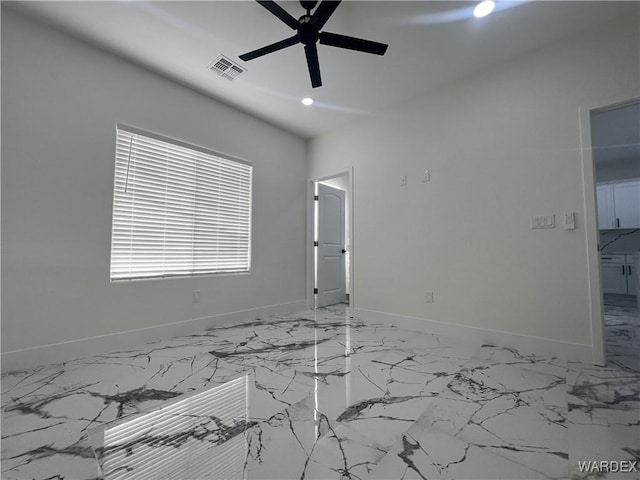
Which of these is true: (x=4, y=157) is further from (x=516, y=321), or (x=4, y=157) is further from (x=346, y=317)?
(x=516, y=321)

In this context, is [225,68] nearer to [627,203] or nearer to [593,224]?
[593,224]

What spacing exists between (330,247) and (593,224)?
3311 mm

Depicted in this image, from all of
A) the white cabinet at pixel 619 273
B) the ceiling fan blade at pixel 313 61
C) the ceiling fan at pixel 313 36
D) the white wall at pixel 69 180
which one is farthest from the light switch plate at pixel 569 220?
the white cabinet at pixel 619 273

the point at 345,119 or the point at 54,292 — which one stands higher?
the point at 345,119

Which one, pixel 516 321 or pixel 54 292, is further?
pixel 516 321

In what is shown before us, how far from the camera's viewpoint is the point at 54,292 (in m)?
2.27

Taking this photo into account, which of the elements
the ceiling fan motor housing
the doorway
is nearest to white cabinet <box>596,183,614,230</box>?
the doorway

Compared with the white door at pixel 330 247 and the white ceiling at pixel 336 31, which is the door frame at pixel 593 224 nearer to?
the white ceiling at pixel 336 31

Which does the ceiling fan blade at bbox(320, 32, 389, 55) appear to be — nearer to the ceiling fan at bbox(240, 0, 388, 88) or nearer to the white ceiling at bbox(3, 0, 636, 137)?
the ceiling fan at bbox(240, 0, 388, 88)

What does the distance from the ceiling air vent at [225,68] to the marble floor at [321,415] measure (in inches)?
107

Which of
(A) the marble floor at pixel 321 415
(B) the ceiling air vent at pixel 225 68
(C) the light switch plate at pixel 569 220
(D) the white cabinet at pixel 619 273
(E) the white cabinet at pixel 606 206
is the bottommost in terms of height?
(A) the marble floor at pixel 321 415

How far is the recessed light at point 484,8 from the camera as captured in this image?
2.06 meters

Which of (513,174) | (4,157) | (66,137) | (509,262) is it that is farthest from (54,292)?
(513,174)

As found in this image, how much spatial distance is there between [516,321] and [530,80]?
2.22m
